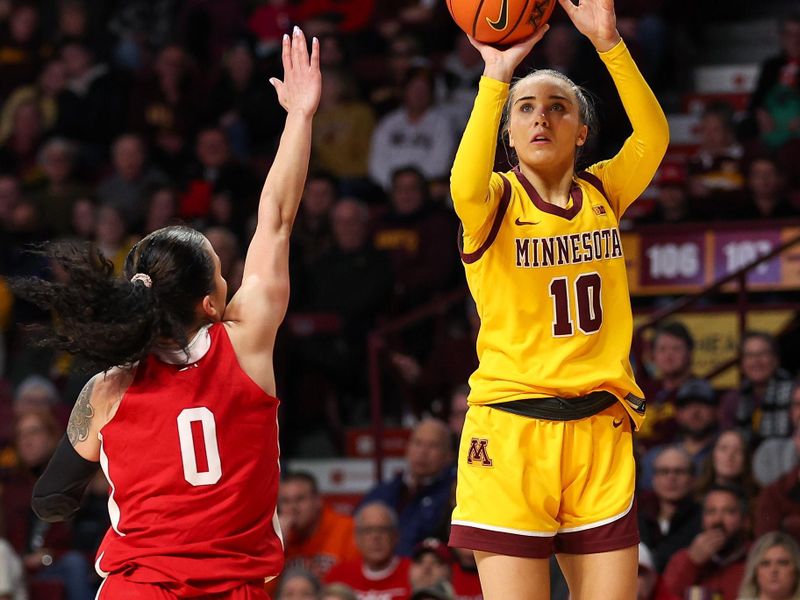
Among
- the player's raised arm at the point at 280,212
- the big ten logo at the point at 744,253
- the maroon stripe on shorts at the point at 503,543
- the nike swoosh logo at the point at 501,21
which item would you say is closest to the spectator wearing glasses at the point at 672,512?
the big ten logo at the point at 744,253

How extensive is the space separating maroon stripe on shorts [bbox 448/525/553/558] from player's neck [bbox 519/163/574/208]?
101 centimetres

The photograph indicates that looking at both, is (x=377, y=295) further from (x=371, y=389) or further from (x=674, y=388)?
(x=674, y=388)

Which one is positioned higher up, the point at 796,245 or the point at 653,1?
the point at 653,1

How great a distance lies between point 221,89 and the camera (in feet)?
41.6

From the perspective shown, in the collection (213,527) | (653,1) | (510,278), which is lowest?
(213,527)

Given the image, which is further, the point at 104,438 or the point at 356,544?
the point at 356,544

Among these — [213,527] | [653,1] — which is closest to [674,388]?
[653,1]

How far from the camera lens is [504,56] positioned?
4457 millimetres

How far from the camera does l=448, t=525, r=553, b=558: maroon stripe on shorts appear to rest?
439cm

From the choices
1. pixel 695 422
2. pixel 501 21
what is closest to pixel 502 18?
pixel 501 21

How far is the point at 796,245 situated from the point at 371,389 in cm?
286

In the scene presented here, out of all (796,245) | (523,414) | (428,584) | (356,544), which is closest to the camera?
(523,414)

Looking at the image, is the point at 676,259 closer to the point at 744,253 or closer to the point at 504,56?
the point at 744,253

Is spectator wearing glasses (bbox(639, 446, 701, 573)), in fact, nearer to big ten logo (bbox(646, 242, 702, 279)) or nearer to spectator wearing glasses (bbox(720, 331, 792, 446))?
spectator wearing glasses (bbox(720, 331, 792, 446))
